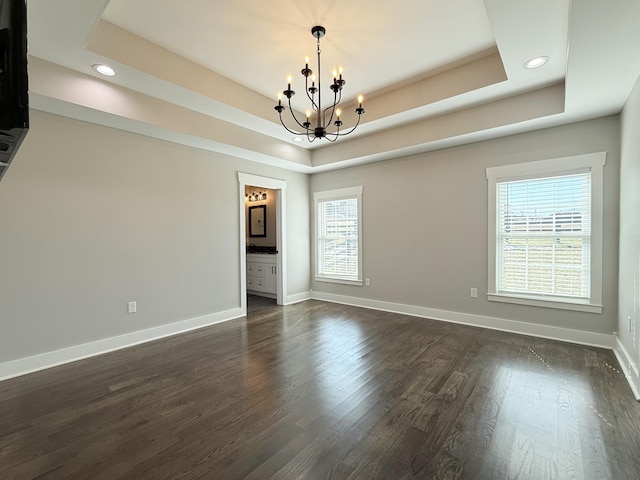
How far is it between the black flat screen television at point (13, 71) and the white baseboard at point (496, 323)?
4.69m

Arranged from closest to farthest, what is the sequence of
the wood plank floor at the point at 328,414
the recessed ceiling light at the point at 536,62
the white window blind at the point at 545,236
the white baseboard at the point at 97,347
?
1. the wood plank floor at the point at 328,414
2. the recessed ceiling light at the point at 536,62
3. the white baseboard at the point at 97,347
4. the white window blind at the point at 545,236

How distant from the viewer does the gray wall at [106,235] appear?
2.89m

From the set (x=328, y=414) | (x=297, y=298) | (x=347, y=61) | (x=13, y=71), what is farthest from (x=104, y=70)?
(x=297, y=298)

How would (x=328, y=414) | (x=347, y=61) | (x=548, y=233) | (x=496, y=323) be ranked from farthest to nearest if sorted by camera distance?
(x=496, y=323) < (x=548, y=233) < (x=347, y=61) < (x=328, y=414)

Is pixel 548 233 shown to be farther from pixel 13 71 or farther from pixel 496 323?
pixel 13 71

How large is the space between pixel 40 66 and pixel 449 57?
3.76m

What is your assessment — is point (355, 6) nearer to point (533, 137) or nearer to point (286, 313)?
point (533, 137)

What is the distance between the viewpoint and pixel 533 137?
12.3 feet

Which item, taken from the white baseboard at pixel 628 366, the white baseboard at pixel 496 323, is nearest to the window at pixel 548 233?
the white baseboard at pixel 496 323

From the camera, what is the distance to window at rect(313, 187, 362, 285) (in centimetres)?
544

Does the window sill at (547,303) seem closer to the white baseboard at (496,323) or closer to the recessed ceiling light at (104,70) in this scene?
the white baseboard at (496,323)

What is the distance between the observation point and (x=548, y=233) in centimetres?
366

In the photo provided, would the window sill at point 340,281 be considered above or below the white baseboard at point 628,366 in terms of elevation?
above

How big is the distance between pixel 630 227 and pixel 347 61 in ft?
10.2
